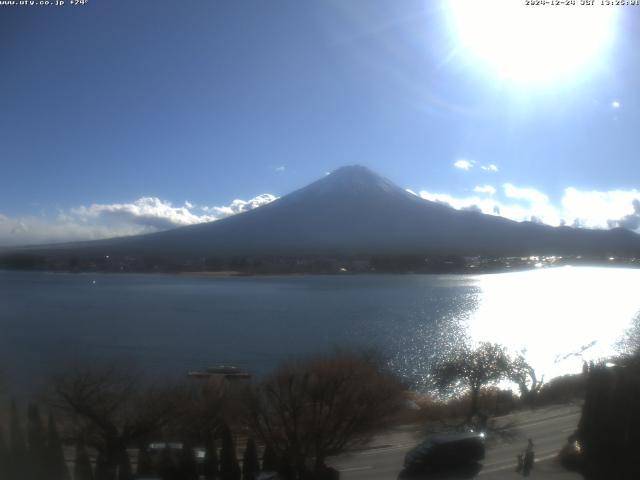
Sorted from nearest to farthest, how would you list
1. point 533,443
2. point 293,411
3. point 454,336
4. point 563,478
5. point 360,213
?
point 563,478
point 533,443
point 293,411
point 454,336
point 360,213

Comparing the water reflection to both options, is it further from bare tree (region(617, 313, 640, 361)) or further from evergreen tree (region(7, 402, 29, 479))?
evergreen tree (region(7, 402, 29, 479))

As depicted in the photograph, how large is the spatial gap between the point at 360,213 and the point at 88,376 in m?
24.8

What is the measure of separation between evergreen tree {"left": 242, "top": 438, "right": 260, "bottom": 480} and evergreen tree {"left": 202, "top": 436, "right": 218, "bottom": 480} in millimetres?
129

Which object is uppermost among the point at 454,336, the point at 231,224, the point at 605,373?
the point at 231,224

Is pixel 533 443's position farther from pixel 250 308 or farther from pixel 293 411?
pixel 250 308

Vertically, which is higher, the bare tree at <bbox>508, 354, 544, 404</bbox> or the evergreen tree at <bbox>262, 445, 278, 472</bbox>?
the bare tree at <bbox>508, 354, 544, 404</bbox>

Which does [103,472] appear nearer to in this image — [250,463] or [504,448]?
[250,463]

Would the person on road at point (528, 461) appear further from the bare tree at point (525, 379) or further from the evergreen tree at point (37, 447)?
the evergreen tree at point (37, 447)

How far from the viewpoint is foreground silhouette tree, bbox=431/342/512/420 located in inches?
141

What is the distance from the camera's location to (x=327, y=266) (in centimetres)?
1570

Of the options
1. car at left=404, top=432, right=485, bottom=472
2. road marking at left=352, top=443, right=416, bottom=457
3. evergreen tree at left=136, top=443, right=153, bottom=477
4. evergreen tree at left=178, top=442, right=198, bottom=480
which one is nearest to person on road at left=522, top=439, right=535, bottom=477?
car at left=404, top=432, right=485, bottom=472

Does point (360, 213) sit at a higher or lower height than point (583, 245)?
higher

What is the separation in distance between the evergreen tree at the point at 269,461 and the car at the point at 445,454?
612 mm

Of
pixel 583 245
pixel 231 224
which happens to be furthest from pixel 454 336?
pixel 231 224
